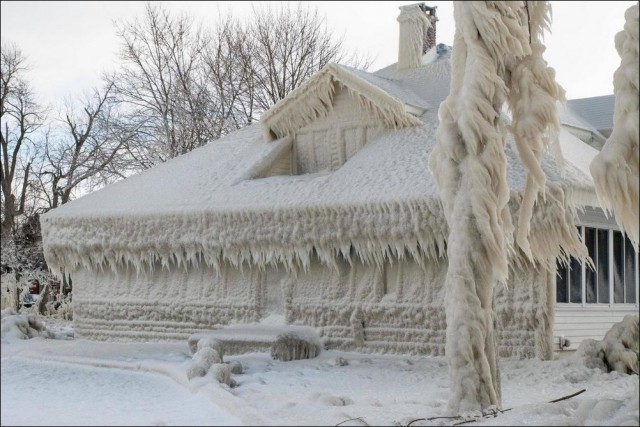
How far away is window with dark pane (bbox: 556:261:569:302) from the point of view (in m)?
14.0

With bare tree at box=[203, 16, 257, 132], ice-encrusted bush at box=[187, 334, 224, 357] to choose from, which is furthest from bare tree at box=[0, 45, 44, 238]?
bare tree at box=[203, 16, 257, 132]

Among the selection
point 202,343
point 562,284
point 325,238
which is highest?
point 325,238

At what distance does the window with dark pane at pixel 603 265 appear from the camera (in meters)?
14.9

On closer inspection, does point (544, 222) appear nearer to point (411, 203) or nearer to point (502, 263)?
point (411, 203)

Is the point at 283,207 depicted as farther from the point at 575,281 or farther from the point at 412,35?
the point at 412,35

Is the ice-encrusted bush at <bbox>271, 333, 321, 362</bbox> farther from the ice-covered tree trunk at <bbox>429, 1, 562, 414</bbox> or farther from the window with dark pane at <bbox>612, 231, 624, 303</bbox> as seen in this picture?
the window with dark pane at <bbox>612, 231, 624, 303</bbox>

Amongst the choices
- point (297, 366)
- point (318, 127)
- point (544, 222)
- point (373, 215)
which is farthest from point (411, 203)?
point (318, 127)

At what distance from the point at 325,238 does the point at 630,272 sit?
5871mm

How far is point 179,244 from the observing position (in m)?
15.4

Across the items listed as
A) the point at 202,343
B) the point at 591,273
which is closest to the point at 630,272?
the point at 591,273

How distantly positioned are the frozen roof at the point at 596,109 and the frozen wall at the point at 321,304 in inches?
322

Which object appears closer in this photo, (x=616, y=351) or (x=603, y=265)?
(x=616, y=351)

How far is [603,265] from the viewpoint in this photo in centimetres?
1501

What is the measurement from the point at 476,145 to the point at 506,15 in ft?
4.68
